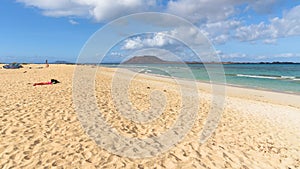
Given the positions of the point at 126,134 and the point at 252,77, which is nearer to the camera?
the point at 126,134

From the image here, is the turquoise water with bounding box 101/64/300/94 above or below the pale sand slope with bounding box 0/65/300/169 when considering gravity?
below

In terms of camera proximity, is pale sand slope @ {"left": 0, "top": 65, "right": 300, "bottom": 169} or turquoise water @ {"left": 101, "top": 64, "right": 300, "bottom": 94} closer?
pale sand slope @ {"left": 0, "top": 65, "right": 300, "bottom": 169}

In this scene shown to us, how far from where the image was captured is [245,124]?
964cm

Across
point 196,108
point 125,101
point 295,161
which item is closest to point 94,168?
point 295,161

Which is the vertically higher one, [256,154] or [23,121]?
[23,121]

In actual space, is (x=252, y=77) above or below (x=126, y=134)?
below

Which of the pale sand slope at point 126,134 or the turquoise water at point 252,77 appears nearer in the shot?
the pale sand slope at point 126,134

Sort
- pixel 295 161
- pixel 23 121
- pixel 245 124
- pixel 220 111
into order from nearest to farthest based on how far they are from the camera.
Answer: pixel 295 161, pixel 23 121, pixel 245 124, pixel 220 111

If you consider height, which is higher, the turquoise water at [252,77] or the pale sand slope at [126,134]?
the pale sand slope at [126,134]

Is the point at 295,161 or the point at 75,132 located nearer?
the point at 295,161

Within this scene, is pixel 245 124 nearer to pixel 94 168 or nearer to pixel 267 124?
pixel 267 124

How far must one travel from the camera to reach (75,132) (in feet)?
23.1

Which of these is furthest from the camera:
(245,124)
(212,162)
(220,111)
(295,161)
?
(220,111)

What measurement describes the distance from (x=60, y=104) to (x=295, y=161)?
30.5 feet
